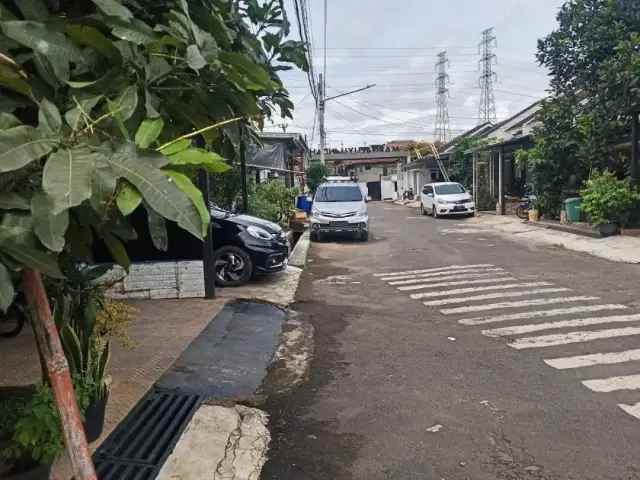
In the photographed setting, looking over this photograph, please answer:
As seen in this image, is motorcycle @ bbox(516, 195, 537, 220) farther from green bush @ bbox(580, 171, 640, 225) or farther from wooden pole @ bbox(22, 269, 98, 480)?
wooden pole @ bbox(22, 269, 98, 480)

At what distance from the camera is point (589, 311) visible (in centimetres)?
729

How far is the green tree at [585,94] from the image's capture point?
14938 millimetres

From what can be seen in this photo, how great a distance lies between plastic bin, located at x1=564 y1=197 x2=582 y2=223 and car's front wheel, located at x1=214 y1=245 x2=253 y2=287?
1192 centimetres

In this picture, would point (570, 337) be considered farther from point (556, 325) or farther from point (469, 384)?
point (469, 384)

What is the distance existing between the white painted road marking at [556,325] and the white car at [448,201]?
60.5 ft

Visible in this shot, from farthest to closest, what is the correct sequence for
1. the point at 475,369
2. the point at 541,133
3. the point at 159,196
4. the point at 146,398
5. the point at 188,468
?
the point at 541,133 < the point at 475,369 < the point at 146,398 < the point at 188,468 < the point at 159,196

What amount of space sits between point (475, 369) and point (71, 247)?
13.6ft

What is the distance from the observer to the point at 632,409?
13.9 feet

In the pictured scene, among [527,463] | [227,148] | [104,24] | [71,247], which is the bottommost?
[527,463]

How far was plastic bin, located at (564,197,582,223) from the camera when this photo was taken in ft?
56.7

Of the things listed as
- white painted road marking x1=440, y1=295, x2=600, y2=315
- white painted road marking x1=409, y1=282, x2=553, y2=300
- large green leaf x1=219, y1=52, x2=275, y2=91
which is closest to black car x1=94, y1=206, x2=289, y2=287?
white painted road marking x1=409, y1=282, x2=553, y2=300

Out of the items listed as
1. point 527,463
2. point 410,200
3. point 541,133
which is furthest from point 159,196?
point 410,200

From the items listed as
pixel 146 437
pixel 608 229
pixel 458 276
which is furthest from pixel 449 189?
pixel 146 437

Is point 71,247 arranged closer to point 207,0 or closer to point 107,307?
point 207,0
